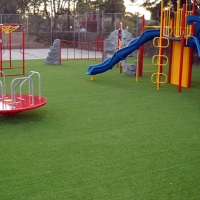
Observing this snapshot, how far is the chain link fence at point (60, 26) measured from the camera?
91.4 feet

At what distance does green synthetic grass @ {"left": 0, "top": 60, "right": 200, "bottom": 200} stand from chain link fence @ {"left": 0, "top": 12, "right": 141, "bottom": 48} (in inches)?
758

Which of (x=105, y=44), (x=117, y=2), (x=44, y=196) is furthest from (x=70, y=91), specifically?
(x=117, y=2)

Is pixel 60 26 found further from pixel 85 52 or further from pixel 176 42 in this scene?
pixel 176 42

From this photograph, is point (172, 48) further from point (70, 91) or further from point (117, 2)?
point (117, 2)

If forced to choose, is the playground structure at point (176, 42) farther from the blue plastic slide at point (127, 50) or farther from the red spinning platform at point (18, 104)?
the red spinning platform at point (18, 104)

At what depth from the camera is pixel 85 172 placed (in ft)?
14.8

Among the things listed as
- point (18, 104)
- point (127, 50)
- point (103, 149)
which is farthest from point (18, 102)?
point (127, 50)

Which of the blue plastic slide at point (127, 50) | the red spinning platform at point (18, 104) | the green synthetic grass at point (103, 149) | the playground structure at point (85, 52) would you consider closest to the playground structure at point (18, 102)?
the red spinning platform at point (18, 104)

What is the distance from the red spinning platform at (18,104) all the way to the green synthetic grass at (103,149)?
0.23m

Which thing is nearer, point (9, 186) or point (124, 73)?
point (9, 186)

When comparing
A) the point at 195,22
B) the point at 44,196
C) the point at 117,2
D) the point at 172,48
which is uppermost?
the point at 117,2

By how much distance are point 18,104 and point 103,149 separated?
221 centimetres

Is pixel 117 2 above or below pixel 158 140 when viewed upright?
above

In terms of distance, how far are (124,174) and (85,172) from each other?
0.46 m
